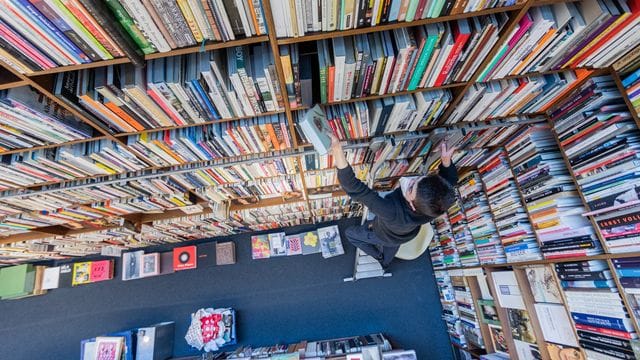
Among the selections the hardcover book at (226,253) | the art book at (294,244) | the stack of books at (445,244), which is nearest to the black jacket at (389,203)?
the stack of books at (445,244)

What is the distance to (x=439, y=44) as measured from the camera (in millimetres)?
1096

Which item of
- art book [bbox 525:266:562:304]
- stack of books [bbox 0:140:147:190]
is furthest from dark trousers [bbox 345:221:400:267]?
stack of books [bbox 0:140:147:190]

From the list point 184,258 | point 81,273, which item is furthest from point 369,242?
point 81,273

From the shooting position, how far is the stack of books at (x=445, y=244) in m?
2.94

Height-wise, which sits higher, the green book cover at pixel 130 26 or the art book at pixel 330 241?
the green book cover at pixel 130 26

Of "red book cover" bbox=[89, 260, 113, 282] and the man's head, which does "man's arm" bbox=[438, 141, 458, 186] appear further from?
"red book cover" bbox=[89, 260, 113, 282]

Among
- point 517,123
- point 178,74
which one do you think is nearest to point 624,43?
point 517,123

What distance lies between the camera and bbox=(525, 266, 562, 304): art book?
1740 millimetres

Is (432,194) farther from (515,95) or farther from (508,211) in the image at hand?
(508,211)

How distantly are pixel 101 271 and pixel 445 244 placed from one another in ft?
14.9

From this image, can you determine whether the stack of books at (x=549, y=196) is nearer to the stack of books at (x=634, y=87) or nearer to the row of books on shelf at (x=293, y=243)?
the stack of books at (x=634, y=87)

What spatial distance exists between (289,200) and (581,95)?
2.26 m

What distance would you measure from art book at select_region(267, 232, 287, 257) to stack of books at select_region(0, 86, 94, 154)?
267cm

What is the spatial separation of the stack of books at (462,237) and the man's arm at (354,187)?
1.40 m
